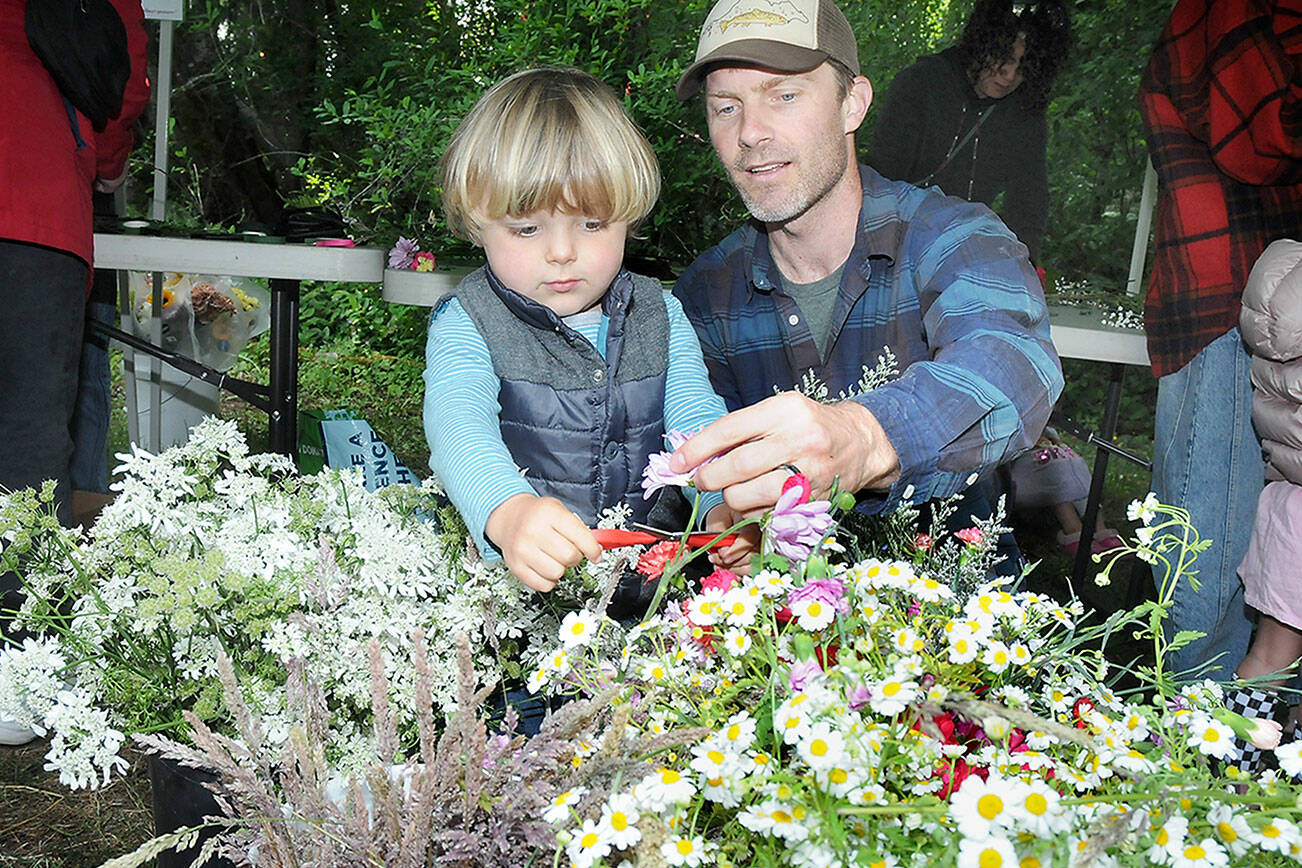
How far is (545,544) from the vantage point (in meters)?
1.08

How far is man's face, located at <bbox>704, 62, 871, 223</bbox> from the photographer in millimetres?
1946

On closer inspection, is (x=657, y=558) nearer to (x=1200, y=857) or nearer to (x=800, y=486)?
(x=800, y=486)

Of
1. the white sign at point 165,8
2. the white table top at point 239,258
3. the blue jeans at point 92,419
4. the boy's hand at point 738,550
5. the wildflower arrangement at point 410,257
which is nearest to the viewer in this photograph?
the boy's hand at point 738,550

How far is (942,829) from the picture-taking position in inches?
27.0

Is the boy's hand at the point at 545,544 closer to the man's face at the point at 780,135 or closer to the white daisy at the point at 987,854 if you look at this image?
the white daisy at the point at 987,854

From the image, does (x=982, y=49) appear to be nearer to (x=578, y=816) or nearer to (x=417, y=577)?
(x=417, y=577)

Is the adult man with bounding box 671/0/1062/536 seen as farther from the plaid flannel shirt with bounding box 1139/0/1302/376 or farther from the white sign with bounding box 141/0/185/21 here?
the white sign with bounding box 141/0/185/21

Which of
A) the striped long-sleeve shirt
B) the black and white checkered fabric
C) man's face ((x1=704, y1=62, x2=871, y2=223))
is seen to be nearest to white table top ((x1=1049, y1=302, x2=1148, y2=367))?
the black and white checkered fabric

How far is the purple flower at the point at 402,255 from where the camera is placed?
321cm

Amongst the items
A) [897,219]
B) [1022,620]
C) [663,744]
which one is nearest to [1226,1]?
[897,219]

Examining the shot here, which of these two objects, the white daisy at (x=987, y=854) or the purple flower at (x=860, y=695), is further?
the purple flower at (x=860, y=695)

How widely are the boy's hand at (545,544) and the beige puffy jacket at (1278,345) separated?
173 centimetres

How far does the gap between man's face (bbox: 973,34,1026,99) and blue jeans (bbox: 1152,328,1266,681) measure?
4.95ft

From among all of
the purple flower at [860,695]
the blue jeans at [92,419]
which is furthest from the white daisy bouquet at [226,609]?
the blue jeans at [92,419]
